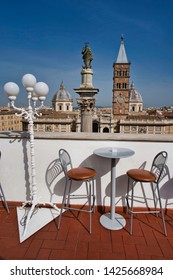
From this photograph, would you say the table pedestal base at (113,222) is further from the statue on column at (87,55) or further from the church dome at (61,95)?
the church dome at (61,95)

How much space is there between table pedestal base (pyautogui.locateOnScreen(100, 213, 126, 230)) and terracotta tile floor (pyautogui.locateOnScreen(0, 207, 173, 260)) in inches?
2.3

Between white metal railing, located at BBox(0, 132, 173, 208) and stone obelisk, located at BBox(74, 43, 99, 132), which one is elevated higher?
stone obelisk, located at BBox(74, 43, 99, 132)

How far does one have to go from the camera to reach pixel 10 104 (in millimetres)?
1976

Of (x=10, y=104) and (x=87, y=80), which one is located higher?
(x=87, y=80)

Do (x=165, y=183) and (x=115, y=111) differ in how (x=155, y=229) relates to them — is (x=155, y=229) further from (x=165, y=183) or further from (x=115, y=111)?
(x=115, y=111)

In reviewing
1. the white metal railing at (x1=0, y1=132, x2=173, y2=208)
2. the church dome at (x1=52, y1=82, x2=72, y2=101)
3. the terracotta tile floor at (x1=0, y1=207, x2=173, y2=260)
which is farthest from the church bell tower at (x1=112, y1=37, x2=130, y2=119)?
the terracotta tile floor at (x1=0, y1=207, x2=173, y2=260)

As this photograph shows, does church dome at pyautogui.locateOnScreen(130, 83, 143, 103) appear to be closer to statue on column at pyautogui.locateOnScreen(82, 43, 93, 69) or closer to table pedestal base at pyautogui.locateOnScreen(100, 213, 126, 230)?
statue on column at pyautogui.locateOnScreen(82, 43, 93, 69)

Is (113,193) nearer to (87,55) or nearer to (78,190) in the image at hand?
(78,190)

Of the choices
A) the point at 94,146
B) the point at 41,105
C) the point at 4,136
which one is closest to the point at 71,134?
the point at 94,146

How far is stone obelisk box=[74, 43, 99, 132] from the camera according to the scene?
3814 mm

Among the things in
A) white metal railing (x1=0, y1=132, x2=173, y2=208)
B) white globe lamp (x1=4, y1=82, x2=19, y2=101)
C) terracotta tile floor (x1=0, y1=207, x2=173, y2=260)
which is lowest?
terracotta tile floor (x1=0, y1=207, x2=173, y2=260)
